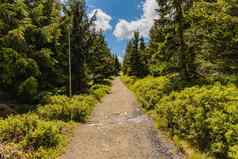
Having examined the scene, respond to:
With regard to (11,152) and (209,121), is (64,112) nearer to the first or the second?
(11,152)

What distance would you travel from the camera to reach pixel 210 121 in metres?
8.08

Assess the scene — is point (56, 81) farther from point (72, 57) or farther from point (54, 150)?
point (54, 150)

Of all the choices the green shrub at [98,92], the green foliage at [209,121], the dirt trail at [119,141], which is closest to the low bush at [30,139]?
the dirt trail at [119,141]

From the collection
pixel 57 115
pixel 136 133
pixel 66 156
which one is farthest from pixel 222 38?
pixel 66 156

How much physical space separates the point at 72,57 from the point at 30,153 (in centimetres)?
1432

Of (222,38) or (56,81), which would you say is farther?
(56,81)

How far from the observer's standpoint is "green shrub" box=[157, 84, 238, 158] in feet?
23.8

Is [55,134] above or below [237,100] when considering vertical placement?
below

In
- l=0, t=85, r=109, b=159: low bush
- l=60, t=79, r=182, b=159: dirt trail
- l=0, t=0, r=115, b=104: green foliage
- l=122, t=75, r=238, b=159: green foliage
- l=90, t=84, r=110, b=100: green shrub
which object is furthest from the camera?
l=90, t=84, r=110, b=100: green shrub

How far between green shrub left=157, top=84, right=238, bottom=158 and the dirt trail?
3.28ft

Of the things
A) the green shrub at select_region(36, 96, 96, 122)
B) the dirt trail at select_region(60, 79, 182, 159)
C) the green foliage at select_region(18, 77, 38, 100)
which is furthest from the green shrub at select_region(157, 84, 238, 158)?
the green foliage at select_region(18, 77, 38, 100)

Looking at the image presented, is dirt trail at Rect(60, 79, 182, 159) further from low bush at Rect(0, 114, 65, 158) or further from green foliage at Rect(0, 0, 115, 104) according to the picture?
green foliage at Rect(0, 0, 115, 104)

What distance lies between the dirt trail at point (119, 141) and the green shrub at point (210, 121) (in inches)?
39.4

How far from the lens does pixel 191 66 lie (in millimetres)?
18828
